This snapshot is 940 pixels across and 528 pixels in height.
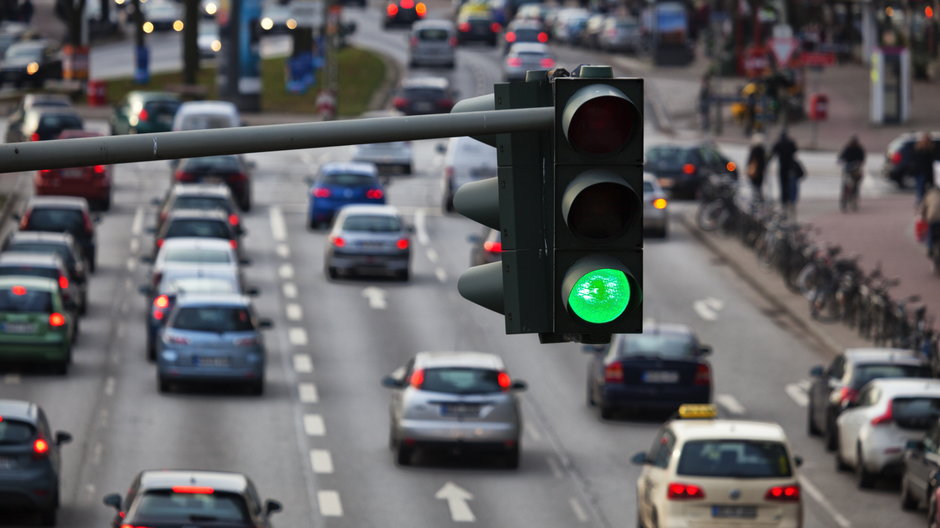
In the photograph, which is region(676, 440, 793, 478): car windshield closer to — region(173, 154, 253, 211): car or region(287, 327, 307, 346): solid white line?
region(287, 327, 307, 346): solid white line

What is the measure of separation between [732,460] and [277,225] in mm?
29919

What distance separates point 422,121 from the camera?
746 cm

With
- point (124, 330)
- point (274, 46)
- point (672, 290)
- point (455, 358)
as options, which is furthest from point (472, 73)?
point (455, 358)

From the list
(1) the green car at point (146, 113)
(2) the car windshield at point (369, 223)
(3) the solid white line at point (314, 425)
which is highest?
(1) the green car at point (146, 113)

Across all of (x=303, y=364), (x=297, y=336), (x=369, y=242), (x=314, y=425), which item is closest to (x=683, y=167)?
(x=369, y=242)

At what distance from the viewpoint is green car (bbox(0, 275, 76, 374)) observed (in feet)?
111

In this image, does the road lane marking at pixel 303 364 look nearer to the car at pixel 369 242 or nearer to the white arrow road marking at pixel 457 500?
the car at pixel 369 242

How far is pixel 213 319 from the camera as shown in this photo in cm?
3247

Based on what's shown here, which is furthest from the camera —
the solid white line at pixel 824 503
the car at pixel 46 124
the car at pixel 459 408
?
the car at pixel 46 124

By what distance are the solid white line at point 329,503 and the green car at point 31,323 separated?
334 inches

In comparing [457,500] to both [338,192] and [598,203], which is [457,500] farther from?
[338,192]

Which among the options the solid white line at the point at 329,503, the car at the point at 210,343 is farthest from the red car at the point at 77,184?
the solid white line at the point at 329,503

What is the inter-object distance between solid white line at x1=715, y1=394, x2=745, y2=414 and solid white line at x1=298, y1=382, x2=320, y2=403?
6048 millimetres

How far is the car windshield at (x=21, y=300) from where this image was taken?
3362cm
